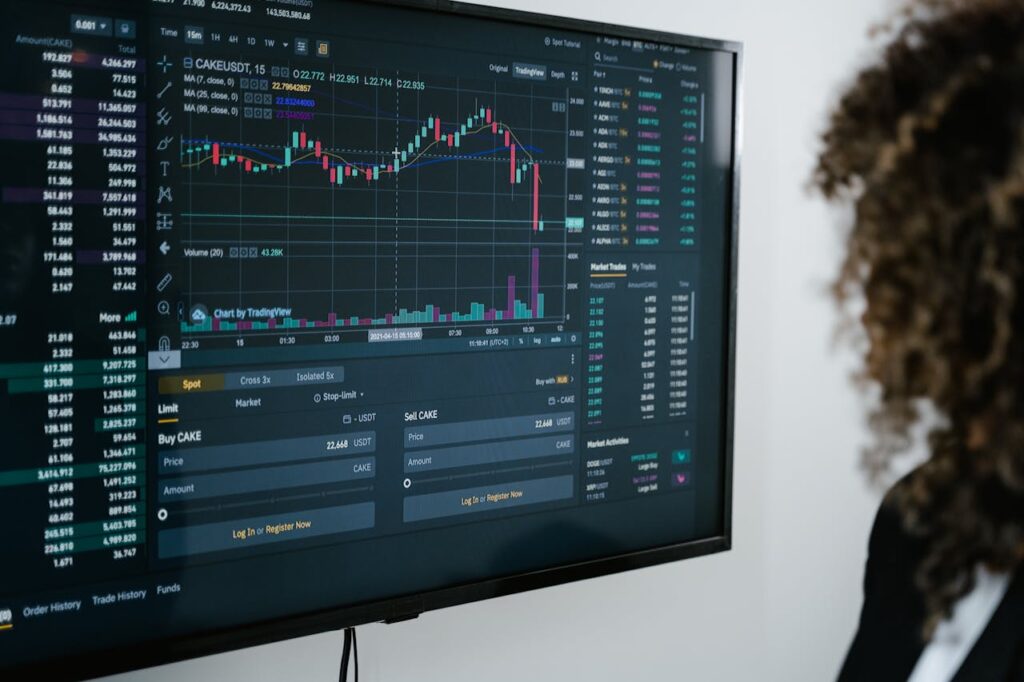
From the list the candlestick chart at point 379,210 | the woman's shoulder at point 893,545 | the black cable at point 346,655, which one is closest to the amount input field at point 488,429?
the candlestick chart at point 379,210

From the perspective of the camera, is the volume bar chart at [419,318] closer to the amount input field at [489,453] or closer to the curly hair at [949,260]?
the amount input field at [489,453]

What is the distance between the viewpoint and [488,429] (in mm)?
1701

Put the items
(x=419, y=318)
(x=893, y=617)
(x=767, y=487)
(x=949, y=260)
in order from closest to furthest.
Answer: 1. (x=949, y=260)
2. (x=893, y=617)
3. (x=419, y=318)
4. (x=767, y=487)

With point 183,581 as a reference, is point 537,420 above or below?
above

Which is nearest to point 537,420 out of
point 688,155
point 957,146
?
point 688,155

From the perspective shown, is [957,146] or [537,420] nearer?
[957,146]

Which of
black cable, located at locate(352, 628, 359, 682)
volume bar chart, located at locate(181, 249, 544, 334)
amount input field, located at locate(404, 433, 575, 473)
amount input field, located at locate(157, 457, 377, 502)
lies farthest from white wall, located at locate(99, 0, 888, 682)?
volume bar chart, located at locate(181, 249, 544, 334)

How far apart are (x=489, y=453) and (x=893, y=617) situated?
2.33 ft

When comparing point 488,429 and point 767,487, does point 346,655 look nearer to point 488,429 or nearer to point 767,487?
point 488,429

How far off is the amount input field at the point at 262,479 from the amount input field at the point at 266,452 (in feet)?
0.04

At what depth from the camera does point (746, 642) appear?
2.38 metres

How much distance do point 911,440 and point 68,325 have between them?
3.58 feet

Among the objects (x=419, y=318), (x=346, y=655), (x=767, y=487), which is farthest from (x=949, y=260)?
(x=767, y=487)

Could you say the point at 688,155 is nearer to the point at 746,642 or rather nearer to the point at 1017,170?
the point at 1017,170
